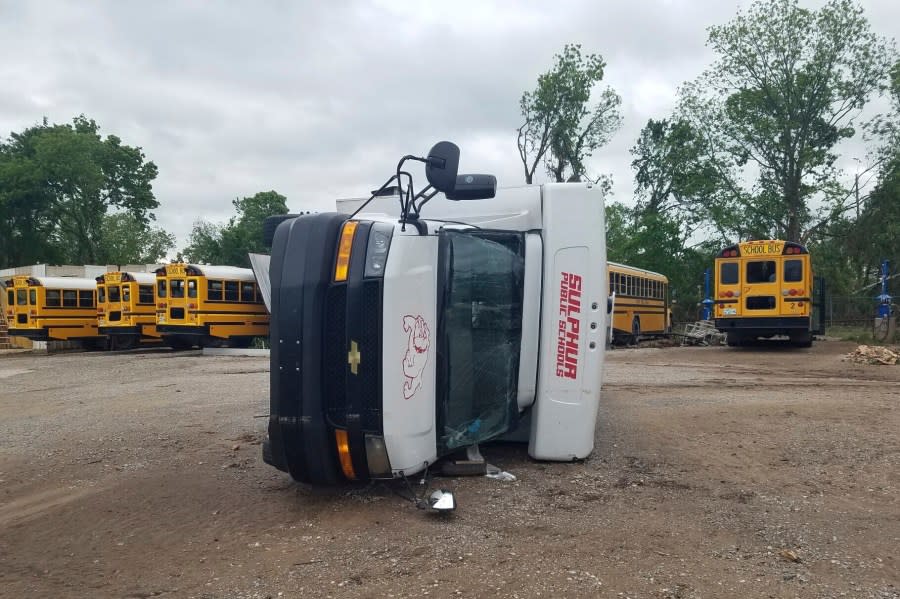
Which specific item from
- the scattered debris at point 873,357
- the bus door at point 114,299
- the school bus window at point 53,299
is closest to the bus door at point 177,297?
the bus door at point 114,299

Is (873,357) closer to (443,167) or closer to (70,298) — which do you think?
(443,167)

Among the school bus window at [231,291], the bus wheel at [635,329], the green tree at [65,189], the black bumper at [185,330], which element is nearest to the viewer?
the black bumper at [185,330]

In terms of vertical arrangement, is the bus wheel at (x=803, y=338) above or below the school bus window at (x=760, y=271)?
below

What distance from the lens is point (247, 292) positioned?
2247 centimetres

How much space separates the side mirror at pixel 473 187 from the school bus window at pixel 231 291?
18507 mm

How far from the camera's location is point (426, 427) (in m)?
4.47

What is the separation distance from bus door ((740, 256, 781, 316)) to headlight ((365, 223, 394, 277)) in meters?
16.7

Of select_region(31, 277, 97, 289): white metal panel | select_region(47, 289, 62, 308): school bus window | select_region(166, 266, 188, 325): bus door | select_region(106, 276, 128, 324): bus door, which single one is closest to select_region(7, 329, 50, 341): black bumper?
select_region(47, 289, 62, 308): school bus window

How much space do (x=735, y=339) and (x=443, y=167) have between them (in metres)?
18.9

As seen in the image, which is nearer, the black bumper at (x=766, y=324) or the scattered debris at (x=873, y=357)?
the scattered debris at (x=873, y=357)

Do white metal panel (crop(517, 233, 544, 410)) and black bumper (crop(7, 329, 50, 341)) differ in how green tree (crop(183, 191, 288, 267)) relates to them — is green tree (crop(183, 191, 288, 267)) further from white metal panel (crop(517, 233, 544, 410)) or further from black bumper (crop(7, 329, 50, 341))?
white metal panel (crop(517, 233, 544, 410))

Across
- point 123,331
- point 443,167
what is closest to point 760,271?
point 443,167

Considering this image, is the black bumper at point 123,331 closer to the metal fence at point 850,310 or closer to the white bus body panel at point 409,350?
the white bus body panel at point 409,350

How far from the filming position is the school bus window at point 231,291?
21.8 m
